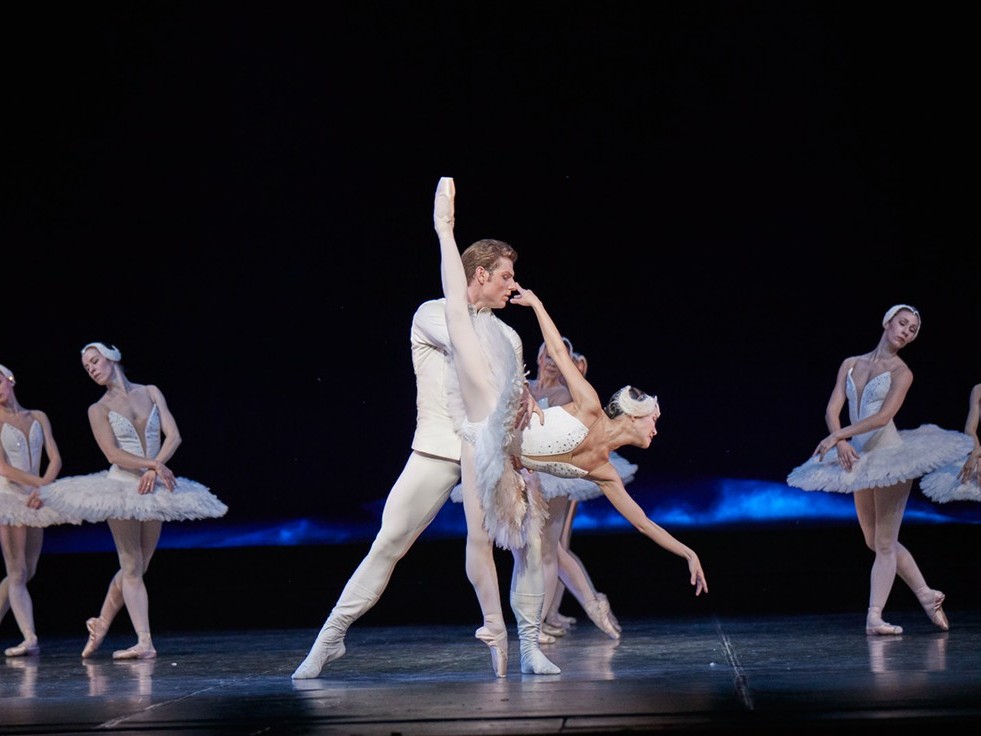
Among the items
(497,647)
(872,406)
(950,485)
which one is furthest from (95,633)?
(950,485)

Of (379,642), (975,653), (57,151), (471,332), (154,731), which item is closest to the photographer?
(154,731)

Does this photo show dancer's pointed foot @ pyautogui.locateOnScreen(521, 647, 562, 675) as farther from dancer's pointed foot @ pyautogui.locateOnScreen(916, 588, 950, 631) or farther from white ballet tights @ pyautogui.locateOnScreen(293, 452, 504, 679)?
dancer's pointed foot @ pyautogui.locateOnScreen(916, 588, 950, 631)

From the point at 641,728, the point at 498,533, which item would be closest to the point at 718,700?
the point at 641,728

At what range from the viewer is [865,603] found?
26.2 feet

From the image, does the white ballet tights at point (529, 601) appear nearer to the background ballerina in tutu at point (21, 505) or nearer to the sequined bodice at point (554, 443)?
the sequined bodice at point (554, 443)

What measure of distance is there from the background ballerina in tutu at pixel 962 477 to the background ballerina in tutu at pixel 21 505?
424 centimetres

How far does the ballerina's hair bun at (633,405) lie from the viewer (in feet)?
15.5

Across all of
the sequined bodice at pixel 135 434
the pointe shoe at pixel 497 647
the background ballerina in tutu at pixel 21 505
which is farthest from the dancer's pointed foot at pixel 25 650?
the pointe shoe at pixel 497 647

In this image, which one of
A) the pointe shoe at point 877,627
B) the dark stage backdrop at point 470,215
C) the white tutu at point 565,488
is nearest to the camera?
the pointe shoe at point 877,627

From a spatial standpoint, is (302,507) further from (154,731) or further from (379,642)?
(154,731)

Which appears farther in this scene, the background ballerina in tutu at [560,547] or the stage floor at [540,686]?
the background ballerina in tutu at [560,547]

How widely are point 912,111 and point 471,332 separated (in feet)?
18.2

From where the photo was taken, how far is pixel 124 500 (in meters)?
6.16

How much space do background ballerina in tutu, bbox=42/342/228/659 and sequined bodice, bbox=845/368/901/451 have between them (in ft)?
10.3
